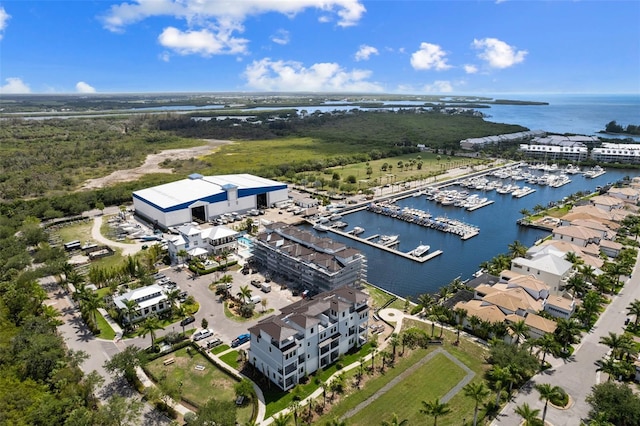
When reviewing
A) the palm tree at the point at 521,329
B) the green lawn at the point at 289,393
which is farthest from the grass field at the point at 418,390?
the palm tree at the point at 521,329


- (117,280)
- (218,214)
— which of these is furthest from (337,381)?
(218,214)

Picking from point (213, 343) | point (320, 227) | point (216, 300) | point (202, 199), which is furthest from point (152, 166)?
point (213, 343)

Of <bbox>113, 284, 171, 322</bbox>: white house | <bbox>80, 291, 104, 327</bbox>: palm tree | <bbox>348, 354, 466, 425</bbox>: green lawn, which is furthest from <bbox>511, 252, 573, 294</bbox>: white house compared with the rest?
<bbox>80, 291, 104, 327</bbox>: palm tree

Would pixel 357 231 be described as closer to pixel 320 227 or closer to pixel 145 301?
pixel 320 227

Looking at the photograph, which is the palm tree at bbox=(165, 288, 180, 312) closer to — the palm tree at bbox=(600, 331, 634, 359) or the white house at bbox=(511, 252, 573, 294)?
the white house at bbox=(511, 252, 573, 294)

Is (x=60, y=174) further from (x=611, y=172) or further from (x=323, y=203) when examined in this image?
(x=611, y=172)

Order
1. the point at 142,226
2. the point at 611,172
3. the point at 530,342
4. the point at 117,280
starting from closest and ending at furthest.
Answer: the point at 530,342 < the point at 117,280 < the point at 142,226 < the point at 611,172
